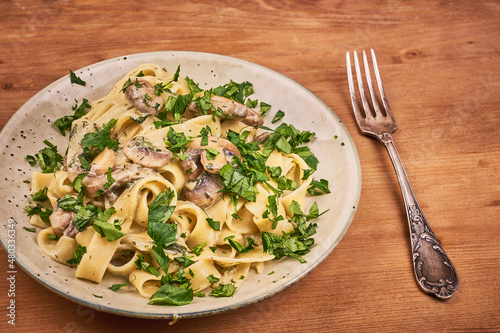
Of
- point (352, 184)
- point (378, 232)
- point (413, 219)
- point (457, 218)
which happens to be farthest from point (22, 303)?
point (457, 218)

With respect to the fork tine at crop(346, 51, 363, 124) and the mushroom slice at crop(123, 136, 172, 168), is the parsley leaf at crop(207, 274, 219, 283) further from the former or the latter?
the fork tine at crop(346, 51, 363, 124)

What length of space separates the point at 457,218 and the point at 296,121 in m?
1.62

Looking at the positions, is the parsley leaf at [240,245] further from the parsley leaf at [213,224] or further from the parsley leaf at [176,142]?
the parsley leaf at [176,142]

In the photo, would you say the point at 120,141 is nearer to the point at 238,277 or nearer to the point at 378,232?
the point at 238,277

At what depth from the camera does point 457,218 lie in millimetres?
3781

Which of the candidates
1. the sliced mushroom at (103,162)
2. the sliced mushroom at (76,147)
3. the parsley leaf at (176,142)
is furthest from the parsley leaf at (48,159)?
the parsley leaf at (176,142)

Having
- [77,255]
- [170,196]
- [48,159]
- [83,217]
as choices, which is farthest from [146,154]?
[48,159]

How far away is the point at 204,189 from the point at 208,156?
0.24m

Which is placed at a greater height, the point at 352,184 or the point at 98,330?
the point at 352,184

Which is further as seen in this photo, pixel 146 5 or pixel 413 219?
pixel 146 5

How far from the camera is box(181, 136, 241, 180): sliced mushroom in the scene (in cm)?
312

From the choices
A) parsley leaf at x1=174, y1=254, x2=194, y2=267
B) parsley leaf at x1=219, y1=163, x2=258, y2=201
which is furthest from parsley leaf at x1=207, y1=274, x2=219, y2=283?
parsley leaf at x1=219, y1=163, x2=258, y2=201

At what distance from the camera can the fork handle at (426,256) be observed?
324cm

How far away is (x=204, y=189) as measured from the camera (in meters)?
3.13
